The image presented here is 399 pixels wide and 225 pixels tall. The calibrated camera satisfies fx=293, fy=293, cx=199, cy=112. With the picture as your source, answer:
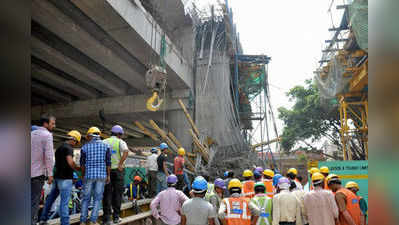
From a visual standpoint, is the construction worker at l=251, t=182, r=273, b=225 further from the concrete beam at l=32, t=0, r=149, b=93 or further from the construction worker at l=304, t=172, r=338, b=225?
the concrete beam at l=32, t=0, r=149, b=93

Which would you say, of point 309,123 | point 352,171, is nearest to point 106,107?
Result: point 352,171

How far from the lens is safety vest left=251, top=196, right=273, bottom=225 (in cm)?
494

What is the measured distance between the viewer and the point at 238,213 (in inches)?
184

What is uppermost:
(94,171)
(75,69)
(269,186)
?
(75,69)

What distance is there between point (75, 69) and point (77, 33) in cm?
275

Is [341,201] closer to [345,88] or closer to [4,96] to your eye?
[4,96]

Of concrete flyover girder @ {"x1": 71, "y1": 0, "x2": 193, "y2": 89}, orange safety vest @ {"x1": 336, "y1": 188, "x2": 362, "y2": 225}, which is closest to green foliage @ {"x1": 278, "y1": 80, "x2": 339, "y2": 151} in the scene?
concrete flyover girder @ {"x1": 71, "y1": 0, "x2": 193, "y2": 89}

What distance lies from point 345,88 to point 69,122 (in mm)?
15995

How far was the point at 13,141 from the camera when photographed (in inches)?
30.2

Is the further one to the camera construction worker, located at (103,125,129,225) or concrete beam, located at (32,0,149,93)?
concrete beam, located at (32,0,149,93)

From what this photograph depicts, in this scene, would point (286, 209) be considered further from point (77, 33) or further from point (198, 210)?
point (77, 33)

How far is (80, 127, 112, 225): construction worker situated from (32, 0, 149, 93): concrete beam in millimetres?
5199

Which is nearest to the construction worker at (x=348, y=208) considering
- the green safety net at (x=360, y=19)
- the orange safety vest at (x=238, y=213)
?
the orange safety vest at (x=238, y=213)

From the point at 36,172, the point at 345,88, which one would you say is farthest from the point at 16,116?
the point at 345,88
